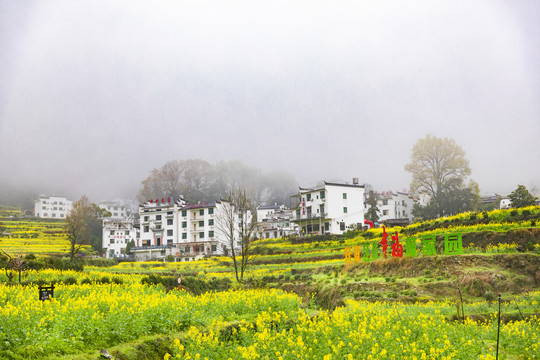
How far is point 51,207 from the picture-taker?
8725 cm

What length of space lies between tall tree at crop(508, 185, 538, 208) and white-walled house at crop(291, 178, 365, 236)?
694 inches

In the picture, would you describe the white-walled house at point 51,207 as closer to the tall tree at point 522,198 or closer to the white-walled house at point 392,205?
the white-walled house at point 392,205

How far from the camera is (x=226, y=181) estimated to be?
103 metres

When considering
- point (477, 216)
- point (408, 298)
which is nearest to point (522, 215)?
point (477, 216)

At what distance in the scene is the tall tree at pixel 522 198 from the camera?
1479 inches

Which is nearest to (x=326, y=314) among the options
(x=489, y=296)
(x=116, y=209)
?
(x=489, y=296)

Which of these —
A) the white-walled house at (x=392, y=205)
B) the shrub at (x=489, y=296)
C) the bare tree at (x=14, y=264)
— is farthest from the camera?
the white-walled house at (x=392, y=205)

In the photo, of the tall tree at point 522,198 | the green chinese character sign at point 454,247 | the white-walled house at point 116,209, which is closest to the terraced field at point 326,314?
the green chinese character sign at point 454,247

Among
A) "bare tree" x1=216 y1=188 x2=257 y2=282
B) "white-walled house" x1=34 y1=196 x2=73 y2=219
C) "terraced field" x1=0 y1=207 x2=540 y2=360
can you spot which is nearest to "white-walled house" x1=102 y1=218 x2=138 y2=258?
"white-walled house" x1=34 y1=196 x2=73 y2=219

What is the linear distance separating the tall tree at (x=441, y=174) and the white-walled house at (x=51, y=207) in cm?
6561

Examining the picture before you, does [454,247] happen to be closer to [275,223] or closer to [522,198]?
[522,198]

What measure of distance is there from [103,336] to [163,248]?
5576 cm

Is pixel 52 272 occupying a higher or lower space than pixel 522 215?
lower

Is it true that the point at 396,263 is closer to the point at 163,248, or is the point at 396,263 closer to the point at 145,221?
the point at 163,248
